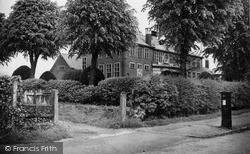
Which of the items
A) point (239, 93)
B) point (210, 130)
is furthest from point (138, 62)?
point (210, 130)

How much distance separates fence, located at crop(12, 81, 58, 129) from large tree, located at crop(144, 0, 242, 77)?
313 inches

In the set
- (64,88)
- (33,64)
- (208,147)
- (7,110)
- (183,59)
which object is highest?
(183,59)

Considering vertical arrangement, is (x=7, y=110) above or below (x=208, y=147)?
above

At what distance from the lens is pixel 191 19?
561 inches

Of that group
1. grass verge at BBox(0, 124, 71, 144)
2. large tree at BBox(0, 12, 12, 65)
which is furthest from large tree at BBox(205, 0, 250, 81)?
large tree at BBox(0, 12, 12, 65)

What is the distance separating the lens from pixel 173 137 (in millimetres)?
7414

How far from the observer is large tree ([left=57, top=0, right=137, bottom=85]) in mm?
15023

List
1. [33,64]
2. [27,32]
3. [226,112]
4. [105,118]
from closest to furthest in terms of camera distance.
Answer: [33,64] < [27,32] < [226,112] < [105,118]

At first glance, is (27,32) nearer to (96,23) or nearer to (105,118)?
(105,118)

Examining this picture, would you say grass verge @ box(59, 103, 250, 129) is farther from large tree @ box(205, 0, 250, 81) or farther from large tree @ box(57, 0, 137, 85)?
large tree @ box(57, 0, 137, 85)

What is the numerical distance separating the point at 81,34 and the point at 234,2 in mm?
8667

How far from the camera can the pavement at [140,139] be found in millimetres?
5930

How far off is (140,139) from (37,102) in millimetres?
3201

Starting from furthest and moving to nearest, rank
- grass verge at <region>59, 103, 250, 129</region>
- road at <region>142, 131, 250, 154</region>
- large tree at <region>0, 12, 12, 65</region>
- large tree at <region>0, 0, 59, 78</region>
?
1. grass verge at <region>59, 103, 250, 129</region>
2. large tree at <region>0, 0, 59, 78</region>
3. road at <region>142, 131, 250, 154</region>
4. large tree at <region>0, 12, 12, 65</region>
